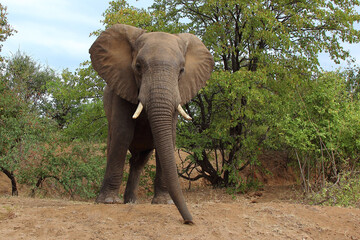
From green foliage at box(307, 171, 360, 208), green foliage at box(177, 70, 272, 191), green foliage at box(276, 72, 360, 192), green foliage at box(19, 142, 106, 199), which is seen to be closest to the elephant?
green foliage at box(307, 171, 360, 208)

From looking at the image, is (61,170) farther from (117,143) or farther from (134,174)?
(117,143)

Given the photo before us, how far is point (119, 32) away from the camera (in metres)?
6.66

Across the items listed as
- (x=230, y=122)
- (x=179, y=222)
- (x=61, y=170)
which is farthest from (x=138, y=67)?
(x=61, y=170)

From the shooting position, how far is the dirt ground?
14.3 ft

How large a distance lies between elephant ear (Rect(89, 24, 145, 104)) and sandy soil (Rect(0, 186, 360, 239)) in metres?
1.90

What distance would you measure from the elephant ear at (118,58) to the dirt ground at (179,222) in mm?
1894

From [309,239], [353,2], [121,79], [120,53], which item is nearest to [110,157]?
[121,79]

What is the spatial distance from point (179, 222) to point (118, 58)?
3108 millimetres

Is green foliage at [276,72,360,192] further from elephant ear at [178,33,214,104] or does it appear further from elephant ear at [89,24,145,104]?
elephant ear at [89,24,145,104]

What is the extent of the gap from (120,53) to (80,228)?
317 centimetres

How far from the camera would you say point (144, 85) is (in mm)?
5426

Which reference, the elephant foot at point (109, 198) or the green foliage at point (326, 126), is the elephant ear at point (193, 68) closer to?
the elephant foot at point (109, 198)

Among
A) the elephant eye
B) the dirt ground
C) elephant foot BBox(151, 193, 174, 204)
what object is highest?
the elephant eye

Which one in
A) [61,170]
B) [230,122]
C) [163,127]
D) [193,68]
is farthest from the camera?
[61,170]
